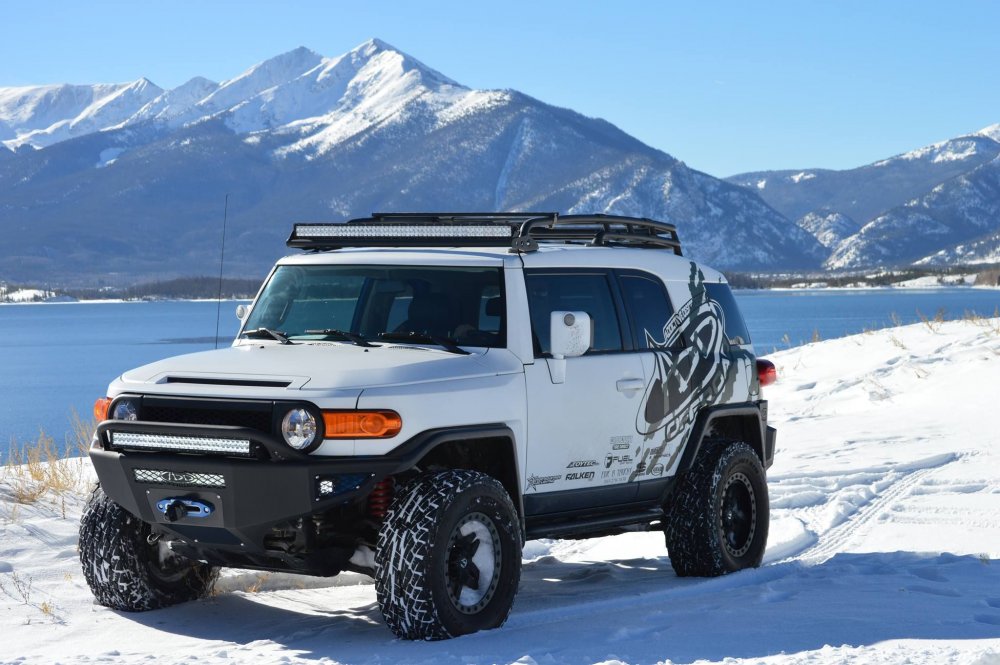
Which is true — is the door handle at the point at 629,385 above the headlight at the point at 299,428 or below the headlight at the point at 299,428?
above

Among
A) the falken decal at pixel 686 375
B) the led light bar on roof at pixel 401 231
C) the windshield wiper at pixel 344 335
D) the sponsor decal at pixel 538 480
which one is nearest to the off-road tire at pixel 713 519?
the falken decal at pixel 686 375

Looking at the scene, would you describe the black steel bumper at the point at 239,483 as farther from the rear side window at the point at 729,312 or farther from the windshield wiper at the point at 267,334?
the rear side window at the point at 729,312

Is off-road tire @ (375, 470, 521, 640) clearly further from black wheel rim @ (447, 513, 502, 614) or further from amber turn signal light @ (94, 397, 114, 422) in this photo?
amber turn signal light @ (94, 397, 114, 422)

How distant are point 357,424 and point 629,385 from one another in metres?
2.06

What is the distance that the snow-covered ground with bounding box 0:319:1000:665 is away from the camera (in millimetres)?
6484

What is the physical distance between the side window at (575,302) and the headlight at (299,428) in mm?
1518

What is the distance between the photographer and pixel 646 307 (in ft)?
27.2

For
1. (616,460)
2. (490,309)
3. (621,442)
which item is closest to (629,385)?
(621,442)

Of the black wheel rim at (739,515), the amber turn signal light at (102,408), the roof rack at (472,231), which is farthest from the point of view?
the black wheel rim at (739,515)

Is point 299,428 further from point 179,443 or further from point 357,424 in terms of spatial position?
point 179,443

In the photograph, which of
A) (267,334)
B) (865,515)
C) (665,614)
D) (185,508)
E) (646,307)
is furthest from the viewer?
(865,515)

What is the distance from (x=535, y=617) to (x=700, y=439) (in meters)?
1.78

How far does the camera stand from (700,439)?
8.42m

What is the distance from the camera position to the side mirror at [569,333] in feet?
23.2
